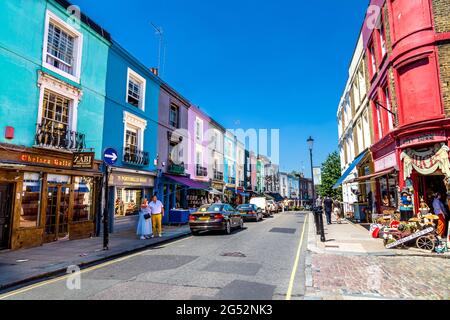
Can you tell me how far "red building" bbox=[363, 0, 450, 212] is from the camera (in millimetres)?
10539

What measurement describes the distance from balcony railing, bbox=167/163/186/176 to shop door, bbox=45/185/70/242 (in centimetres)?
825

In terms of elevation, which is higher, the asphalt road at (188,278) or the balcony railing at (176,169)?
the balcony railing at (176,169)

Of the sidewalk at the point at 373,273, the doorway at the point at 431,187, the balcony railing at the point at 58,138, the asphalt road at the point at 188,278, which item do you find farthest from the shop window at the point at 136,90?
the doorway at the point at 431,187

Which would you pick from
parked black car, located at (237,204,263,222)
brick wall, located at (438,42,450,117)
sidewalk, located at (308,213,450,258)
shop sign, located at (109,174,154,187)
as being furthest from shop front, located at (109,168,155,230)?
brick wall, located at (438,42,450,117)

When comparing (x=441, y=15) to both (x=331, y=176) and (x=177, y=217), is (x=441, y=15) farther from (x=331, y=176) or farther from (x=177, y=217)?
(x=331, y=176)

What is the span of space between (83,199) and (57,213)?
4.73 feet

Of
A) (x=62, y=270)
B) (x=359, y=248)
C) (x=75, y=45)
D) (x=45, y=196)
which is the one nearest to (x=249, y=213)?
(x=359, y=248)

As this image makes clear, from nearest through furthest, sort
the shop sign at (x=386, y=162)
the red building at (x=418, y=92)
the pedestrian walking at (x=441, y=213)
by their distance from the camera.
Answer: the pedestrian walking at (x=441, y=213) < the red building at (x=418, y=92) < the shop sign at (x=386, y=162)

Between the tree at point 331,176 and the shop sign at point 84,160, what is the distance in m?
26.8

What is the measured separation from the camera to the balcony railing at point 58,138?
10.1m

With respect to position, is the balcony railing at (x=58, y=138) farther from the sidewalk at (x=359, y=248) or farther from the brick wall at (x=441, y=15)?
the brick wall at (x=441, y=15)

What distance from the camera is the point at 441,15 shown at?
10922 millimetres

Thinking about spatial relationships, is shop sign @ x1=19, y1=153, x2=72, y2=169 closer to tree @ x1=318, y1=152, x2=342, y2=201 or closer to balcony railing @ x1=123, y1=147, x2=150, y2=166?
balcony railing @ x1=123, y1=147, x2=150, y2=166
